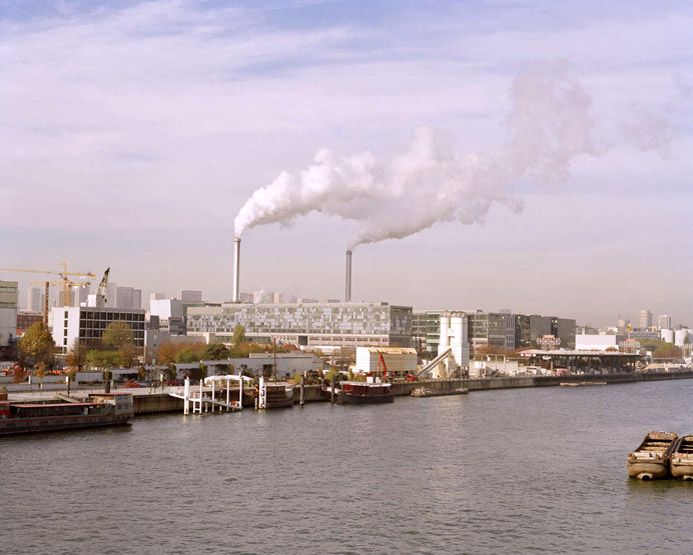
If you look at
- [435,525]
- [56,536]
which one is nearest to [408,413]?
[435,525]

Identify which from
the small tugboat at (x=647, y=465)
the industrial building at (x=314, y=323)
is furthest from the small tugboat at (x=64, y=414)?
the industrial building at (x=314, y=323)

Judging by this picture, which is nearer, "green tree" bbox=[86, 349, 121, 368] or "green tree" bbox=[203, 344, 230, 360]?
"green tree" bbox=[86, 349, 121, 368]

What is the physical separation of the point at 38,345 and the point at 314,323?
46.7 meters

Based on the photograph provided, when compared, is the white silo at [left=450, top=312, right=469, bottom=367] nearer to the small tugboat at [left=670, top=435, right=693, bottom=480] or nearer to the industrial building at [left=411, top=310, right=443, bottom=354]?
the industrial building at [left=411, top=310, right=443, bottom=354]

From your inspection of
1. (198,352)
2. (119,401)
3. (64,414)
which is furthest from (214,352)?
(64,414)

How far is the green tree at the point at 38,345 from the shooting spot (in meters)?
73.8

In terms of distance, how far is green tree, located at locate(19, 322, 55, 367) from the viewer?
73750mm

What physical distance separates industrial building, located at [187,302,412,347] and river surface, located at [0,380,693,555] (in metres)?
65.6

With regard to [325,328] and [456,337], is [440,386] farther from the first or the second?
[325,328]

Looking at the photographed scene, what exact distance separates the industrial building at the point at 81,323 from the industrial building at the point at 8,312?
5864mm

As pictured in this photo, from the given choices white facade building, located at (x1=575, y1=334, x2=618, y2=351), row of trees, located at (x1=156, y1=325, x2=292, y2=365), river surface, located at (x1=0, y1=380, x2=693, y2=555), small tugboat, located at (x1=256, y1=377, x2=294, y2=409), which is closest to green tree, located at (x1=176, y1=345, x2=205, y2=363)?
row of trees, located at (x1=156, y1=325, x2=292, y2=365)

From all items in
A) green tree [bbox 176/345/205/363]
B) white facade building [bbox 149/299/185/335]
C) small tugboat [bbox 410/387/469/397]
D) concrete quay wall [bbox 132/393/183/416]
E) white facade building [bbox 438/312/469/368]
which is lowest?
small tugboat [bbox 410/387/469/397]

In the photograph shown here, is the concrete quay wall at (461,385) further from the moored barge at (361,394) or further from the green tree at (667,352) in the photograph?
the green tree at (667,352)

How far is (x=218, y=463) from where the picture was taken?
108 feet
